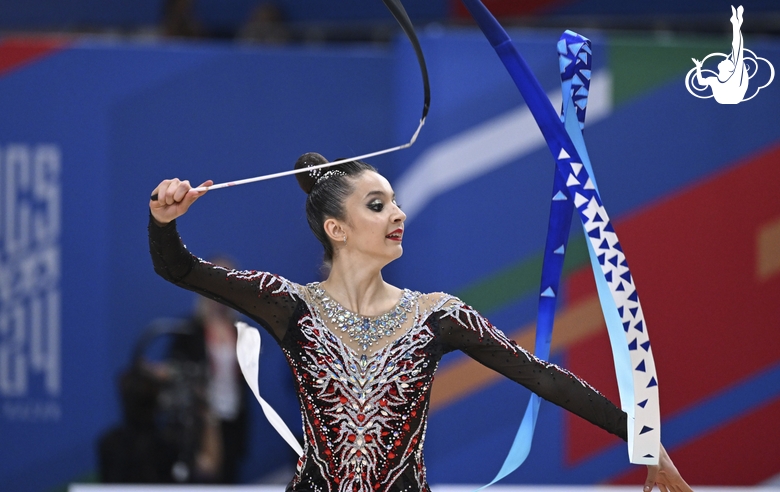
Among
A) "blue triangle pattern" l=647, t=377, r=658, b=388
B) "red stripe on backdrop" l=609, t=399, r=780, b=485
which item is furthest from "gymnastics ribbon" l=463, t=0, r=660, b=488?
"red stripe on backdrop" l=609, t=399, r=780, b=485

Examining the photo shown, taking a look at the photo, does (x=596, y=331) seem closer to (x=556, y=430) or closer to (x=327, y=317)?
(x=556, y=430)

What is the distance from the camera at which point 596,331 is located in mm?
5355

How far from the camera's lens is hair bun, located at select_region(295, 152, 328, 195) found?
8.60ft

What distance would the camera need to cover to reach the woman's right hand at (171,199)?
7.50 ft

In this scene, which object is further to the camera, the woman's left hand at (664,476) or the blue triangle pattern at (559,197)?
the blue triangle pattern at (559,197)

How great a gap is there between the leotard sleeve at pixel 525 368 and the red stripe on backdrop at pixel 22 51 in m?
3.75

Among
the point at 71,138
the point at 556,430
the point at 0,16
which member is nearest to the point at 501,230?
the point at 556,430

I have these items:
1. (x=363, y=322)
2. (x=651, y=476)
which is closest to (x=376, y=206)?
(x=363, y=322)

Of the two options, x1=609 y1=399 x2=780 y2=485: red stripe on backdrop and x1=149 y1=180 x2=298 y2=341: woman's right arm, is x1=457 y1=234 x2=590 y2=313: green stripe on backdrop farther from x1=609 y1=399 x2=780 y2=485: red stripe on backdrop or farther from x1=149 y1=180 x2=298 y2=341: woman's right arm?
x1=149 y1=180 x2=298 y2=341: woman's right arm

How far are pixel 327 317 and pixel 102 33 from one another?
4.32 m

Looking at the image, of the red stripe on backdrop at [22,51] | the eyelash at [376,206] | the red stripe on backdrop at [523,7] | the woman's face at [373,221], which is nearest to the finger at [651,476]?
the woman's face at [373,221]

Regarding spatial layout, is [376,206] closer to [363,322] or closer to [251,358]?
[363,322]

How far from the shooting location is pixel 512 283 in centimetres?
538

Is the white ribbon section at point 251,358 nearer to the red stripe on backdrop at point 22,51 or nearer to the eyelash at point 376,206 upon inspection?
A: the eyelash at point 376,206
